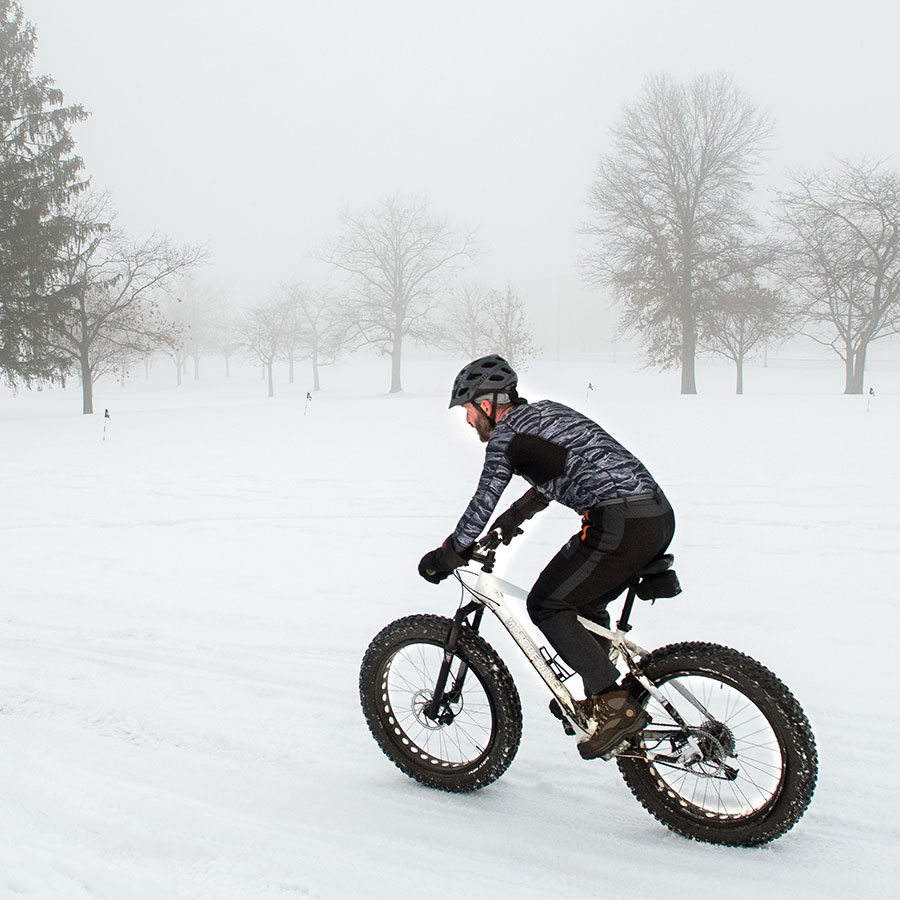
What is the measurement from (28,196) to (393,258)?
20880mm

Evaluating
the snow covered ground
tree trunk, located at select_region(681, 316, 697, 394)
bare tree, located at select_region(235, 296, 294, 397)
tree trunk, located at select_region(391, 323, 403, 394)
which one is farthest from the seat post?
bare tree, located at select_region(235, 296, 294, 397)

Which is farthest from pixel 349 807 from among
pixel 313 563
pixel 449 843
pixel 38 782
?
pixel 313 563

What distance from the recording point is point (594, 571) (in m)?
2.77

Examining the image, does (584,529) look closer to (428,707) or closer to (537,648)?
(537,648)

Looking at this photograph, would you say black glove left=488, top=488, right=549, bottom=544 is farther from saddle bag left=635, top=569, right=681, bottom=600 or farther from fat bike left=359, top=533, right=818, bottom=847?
saddle bag left=635, top=569, right=681, bottom=600

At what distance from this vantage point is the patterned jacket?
276 centimetres

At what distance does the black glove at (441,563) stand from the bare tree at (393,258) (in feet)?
118

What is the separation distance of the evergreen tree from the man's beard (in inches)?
935

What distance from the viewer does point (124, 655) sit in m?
4.77

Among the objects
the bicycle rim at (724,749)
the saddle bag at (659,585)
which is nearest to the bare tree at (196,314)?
the saddle bag at (659,585)

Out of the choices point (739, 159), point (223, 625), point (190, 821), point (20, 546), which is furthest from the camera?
point (739, 159)

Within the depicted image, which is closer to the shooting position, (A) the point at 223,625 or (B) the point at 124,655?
(B) the point at 124,655

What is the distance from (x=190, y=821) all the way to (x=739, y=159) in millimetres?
31052

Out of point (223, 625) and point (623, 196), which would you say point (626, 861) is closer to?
point (223, 625)
